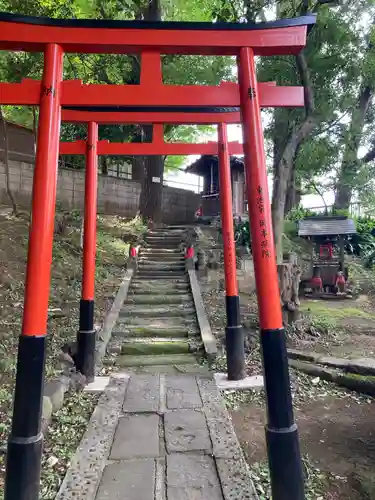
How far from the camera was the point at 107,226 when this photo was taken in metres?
13.9

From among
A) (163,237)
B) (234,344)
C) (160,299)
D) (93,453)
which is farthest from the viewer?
(163,237)

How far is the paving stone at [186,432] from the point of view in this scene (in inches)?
129

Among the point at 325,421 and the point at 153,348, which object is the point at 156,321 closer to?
the point at 153,348

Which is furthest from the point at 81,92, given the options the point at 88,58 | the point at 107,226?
the point at 107,226

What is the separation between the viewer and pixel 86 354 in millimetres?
4957

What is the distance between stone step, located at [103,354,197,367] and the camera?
219 inches

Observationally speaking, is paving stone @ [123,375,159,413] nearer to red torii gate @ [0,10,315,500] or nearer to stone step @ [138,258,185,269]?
red torii gate @ [0,10,315,500]

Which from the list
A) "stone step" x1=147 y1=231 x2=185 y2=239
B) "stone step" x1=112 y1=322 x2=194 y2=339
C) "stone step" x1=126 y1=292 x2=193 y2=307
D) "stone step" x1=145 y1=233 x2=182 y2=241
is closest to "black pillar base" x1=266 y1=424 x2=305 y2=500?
"stone step" x1=112 y1=322 x2=194 y2=339

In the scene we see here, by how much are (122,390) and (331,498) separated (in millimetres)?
2707

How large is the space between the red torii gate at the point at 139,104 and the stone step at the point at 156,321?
3.97m

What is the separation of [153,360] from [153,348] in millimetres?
320

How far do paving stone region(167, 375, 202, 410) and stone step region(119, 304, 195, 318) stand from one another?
2.27m

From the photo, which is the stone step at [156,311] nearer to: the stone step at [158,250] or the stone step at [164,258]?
the stone step at [164,258]

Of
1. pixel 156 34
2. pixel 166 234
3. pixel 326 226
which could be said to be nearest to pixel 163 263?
pixel 166 234
